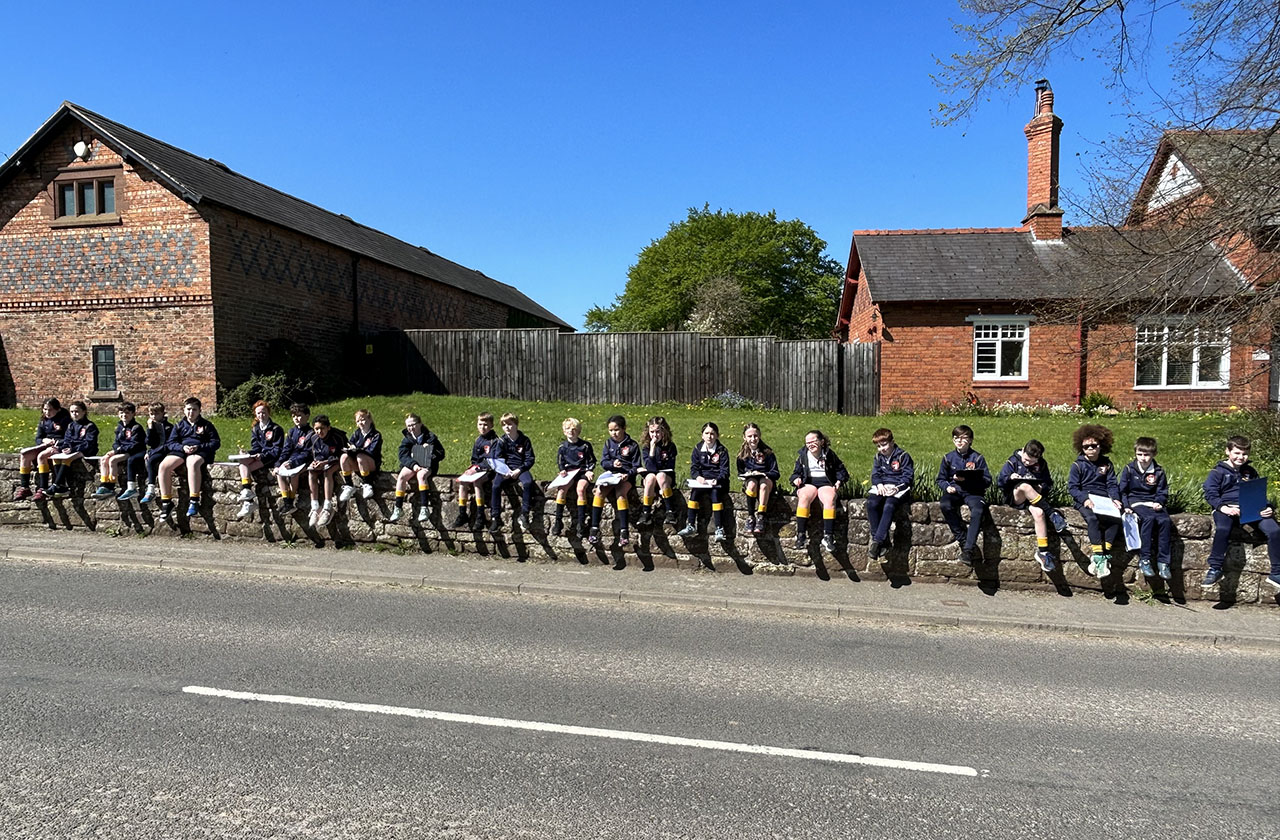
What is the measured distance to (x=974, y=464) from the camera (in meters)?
7.60

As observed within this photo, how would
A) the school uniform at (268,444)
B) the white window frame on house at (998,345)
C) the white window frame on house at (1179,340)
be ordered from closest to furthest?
the school uniform at (268,444) < the white window frame on house at (1179,340) < the white window frame on house at (998,345)

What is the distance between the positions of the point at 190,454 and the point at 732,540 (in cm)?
702

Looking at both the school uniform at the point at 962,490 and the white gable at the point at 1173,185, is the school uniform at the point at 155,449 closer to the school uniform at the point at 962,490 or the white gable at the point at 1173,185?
the school uniform at the point at 962,490

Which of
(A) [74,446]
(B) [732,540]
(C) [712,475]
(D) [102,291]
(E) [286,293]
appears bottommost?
(B) [732,540]

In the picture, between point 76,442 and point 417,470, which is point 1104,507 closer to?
point 417,470

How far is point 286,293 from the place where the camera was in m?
21.7

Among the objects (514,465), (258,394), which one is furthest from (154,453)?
(258,394)

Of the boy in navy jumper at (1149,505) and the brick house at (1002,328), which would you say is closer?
the boy in navy jumper at (1149,505)

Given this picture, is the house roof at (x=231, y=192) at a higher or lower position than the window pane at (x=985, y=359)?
higher

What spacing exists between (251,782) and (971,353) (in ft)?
70.5

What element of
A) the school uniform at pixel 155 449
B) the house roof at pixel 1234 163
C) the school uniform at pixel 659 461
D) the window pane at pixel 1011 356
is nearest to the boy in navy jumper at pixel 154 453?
the school uniform at pixel 155 449

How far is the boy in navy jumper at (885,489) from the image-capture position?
25.1ft

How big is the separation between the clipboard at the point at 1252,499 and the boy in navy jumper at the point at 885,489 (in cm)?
298

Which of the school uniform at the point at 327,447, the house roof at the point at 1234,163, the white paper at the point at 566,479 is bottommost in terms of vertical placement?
the white paper at the point at 566,479
